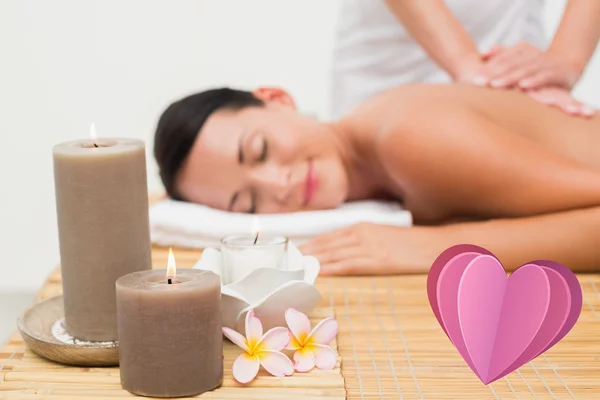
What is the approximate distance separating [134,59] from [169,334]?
90.8 inches

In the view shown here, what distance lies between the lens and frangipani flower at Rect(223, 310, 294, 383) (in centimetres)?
104

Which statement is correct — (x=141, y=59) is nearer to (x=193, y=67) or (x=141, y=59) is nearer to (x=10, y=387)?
(x=193, y=67)

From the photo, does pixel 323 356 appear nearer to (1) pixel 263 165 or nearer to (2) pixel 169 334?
(2) pixel 169 334

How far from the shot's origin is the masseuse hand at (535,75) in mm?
2032

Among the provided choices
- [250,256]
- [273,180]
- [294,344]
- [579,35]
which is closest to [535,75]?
[579,35]

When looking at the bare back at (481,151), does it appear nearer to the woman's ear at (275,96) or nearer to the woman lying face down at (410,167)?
the woman lying face down at (410,167)

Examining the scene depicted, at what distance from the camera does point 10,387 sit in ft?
3.32

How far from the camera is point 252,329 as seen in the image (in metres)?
1.06

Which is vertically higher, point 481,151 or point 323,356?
point 481,151

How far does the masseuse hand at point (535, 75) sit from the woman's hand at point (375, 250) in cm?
56

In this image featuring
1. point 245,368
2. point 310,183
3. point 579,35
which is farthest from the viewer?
point 579,35

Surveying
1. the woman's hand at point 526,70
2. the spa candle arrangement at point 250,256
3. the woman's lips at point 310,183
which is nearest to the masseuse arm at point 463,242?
the woman's lips at point 310,183

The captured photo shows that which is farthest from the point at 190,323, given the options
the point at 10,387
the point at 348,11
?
the point at 348,11

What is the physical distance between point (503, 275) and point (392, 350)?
0.31 meters
